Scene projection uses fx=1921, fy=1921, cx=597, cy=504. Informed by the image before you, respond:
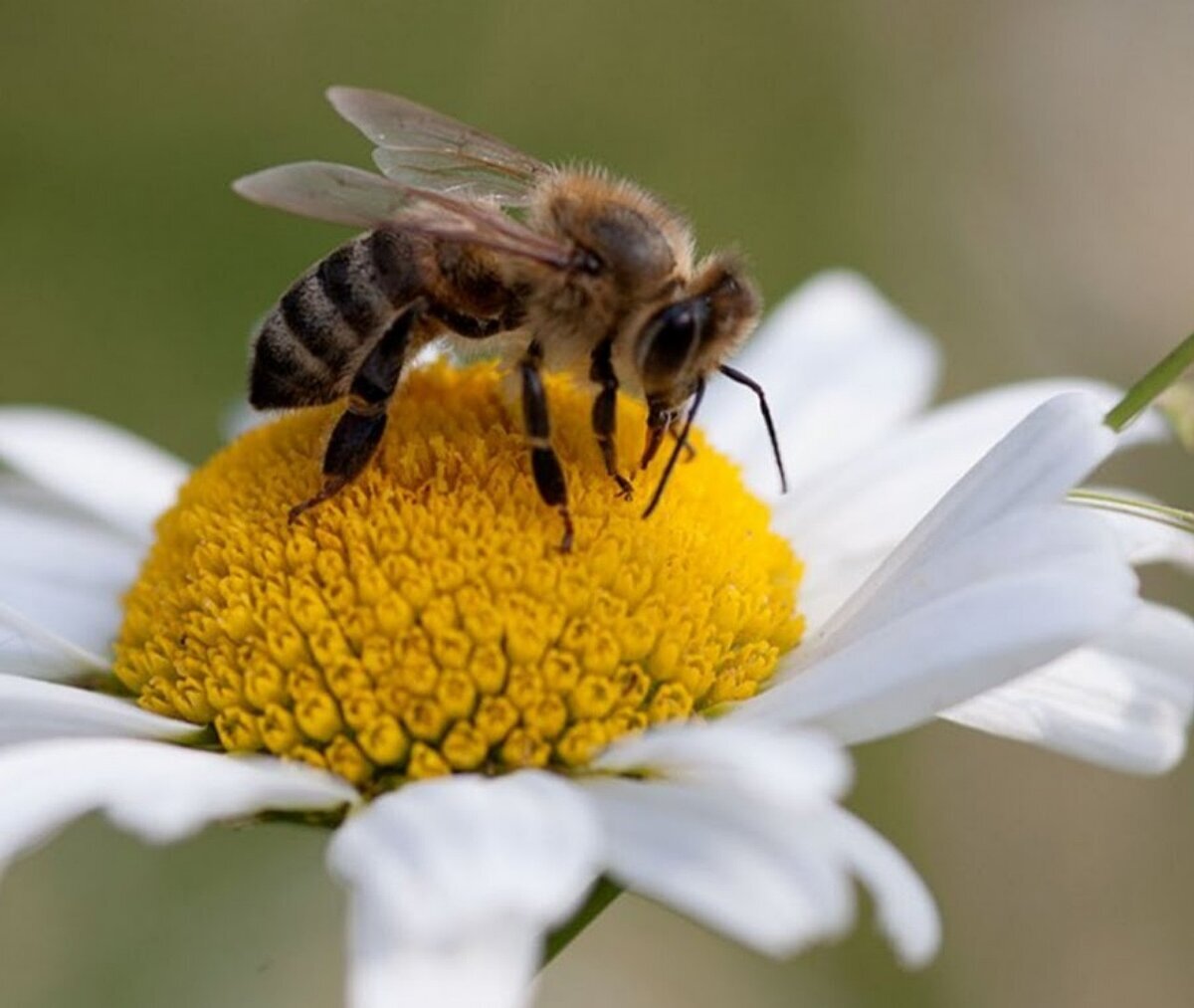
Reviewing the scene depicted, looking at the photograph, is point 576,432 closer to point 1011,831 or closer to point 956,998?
point 956,998

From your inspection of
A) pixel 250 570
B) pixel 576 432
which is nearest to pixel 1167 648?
pixel 576 432

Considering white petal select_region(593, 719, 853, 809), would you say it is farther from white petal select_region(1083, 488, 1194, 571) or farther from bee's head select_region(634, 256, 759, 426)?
white petal select_region(1083, 488, 1194, 571)

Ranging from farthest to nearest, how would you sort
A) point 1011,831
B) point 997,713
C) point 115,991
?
point 1011,831 → point 115,991 → point 997,713

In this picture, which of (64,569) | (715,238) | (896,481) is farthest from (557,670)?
(715,238)

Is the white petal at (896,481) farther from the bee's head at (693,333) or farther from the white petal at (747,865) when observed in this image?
the white petal at (747,865)

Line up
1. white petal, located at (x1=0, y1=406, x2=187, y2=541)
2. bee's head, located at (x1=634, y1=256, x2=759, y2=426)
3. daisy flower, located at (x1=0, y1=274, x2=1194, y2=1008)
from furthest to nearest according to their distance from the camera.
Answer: white petal, located at (x1=0, y1=406, x2=187, y2=541) < bee's head, located at (x1=634, y1=256, x2=759, y2=426) < daisy flower, located at (x1=0, y1=274, x2=1194, y2=1008)

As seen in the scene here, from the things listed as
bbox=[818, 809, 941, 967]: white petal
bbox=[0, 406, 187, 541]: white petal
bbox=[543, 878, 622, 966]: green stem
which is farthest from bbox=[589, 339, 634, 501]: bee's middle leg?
bbox=[0, 406, 187, 541]: white petal
